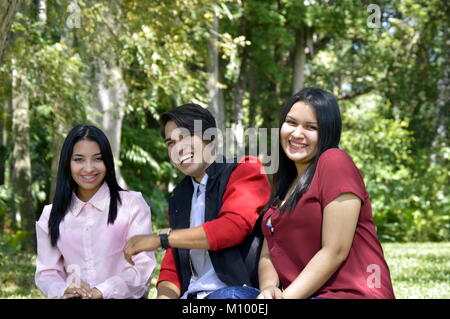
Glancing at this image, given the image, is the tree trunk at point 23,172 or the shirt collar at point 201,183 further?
the tree trunk at point 23,172

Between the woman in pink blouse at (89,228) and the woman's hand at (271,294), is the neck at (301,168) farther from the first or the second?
the woman in pink blouse at (89,228)

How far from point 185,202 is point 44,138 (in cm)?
1304

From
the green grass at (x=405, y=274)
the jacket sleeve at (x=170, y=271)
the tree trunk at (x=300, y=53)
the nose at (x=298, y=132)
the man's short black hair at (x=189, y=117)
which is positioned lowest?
the green grass at (x=405, y=274)

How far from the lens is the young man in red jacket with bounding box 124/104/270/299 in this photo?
319cm

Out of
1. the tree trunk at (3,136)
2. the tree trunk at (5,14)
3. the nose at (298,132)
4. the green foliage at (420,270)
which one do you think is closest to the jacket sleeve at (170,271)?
the nose at (298,132)

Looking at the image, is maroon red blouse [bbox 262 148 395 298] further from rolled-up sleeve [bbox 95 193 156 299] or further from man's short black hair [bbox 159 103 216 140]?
rolled-up sleeve [bbox 95 193 156 299]

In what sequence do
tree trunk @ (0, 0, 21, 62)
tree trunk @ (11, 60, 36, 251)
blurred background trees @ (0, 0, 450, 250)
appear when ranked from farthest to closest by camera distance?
1. tree trunk @ (11, 60, 36, 251)
2. blurred background trees @ (0, 0, 450, 250)
3. tree trunk @ (0, 0, 21, 62)

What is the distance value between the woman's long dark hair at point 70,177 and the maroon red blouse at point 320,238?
3.20 ft

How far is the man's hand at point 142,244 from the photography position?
314 cm

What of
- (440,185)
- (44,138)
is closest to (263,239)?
(44,138)

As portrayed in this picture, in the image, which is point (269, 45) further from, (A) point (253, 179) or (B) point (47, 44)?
(A) point (253, 179)

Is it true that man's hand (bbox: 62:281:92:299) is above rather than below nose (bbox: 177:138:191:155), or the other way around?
below

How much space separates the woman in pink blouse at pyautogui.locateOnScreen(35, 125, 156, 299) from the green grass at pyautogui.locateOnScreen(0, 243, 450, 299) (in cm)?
473

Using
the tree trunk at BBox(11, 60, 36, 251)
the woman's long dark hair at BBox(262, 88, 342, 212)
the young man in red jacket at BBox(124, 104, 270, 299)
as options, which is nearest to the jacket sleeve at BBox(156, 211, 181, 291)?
the young man in red jacket at BBox(124, 104, 270, 299)
